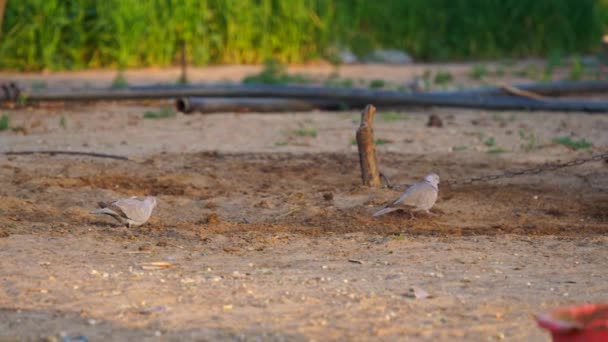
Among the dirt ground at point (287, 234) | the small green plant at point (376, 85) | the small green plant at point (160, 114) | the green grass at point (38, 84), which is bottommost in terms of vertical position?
the dirt ground at point (287, 234)

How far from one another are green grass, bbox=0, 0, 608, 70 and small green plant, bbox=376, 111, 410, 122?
606 centimetres

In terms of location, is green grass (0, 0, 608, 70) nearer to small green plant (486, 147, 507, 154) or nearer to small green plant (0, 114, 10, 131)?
small green plant (0, 114, 10, 131)

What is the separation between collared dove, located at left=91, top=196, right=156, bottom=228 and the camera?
20.3 feet

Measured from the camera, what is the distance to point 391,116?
10781 mm

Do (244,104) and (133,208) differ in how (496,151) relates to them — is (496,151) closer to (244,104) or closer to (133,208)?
(244,104)

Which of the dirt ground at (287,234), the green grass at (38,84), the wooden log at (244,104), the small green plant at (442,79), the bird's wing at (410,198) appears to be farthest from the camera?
the small green plant at (442,79)

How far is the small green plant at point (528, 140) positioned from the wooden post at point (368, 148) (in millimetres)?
2319

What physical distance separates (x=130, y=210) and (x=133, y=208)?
0.02 m

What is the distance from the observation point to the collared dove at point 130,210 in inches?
243

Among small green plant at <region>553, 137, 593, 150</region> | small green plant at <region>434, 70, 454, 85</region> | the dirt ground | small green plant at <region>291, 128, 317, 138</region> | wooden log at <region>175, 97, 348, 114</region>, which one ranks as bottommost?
the dirt ground

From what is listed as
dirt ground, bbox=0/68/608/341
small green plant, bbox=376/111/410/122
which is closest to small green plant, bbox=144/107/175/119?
dirt ground, bbox=0/68/608/341

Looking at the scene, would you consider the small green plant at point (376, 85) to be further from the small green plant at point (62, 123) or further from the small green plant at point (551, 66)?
the small green plant at point (62, 123)

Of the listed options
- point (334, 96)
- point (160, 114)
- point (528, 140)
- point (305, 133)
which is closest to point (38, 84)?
point (160, 114)

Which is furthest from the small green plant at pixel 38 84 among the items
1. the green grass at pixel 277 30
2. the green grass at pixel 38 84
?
the green grass at pixel 277 30
